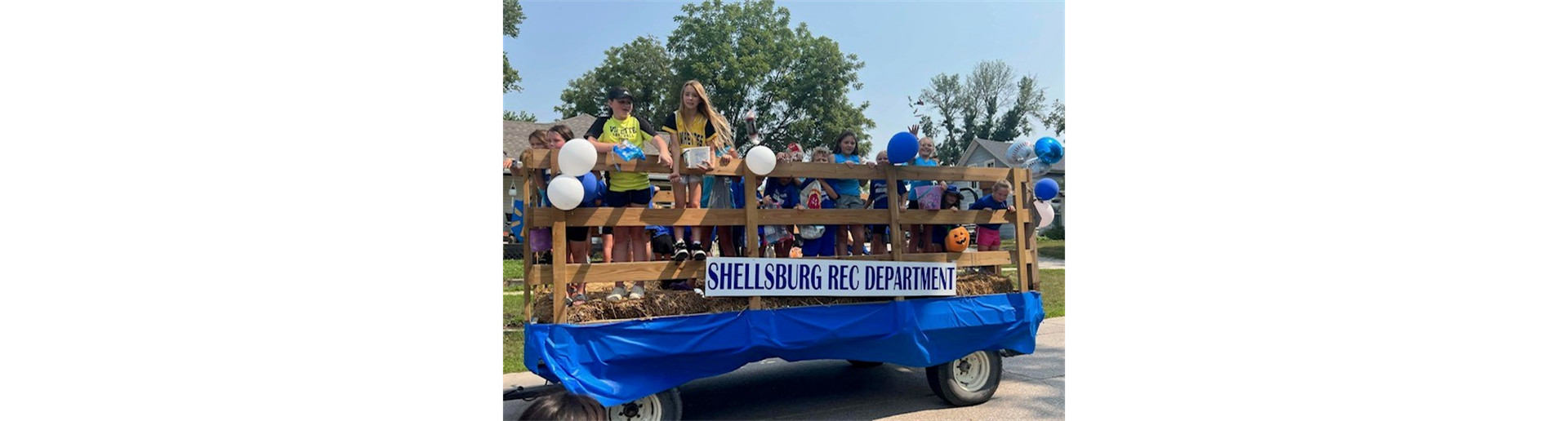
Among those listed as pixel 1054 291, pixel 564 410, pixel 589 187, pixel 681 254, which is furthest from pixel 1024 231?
pixel 1054 291

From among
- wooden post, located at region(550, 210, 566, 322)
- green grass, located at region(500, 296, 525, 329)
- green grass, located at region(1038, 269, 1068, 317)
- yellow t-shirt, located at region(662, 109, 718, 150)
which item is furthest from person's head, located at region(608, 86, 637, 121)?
green grass, located at region(1038, 269, 1068, 317)

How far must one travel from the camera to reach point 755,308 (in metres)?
5.02

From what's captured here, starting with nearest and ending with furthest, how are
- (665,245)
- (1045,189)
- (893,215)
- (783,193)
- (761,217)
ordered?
1. (761,217)
2. (665,245)
3. (893,215)
4. (783,193)
5. (1045,189)

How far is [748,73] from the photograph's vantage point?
32.9 m

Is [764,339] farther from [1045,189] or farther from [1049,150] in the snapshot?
[1045,189]

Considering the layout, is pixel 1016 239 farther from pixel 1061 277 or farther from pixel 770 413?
pixel 1061 277

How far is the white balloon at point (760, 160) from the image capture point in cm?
495

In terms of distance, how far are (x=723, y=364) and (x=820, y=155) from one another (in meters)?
1.90

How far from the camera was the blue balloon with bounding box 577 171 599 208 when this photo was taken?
5000mm

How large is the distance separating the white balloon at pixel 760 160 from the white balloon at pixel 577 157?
Result: 956 mm

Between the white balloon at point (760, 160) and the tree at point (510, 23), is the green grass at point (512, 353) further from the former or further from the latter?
the tree at point (510, 23)

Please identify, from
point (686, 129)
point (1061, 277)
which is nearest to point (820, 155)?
point (686, 129)

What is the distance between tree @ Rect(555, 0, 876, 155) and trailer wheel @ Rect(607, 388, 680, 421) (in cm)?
2732

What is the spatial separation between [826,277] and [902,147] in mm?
1014
